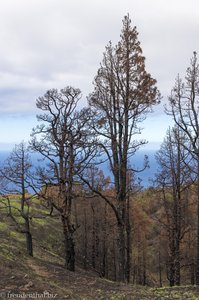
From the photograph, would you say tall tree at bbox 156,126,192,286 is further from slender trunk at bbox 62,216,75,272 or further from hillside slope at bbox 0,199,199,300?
hillside slope at bbox 0,199,199,300

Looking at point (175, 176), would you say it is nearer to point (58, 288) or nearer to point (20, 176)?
point (20, 176)

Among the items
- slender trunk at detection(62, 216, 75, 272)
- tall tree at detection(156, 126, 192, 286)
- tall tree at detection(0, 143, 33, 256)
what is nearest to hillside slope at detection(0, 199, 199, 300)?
slender trunk at detection(62, 216, 75, 272)

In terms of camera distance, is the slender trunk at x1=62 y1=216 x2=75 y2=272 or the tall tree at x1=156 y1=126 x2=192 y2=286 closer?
the slender trunk at x1=62 y1=216 x2=75 y2=272

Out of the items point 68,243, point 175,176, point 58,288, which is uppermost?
point 175,176

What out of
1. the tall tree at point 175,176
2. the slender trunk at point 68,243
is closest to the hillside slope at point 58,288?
the slender trunk at point 68,243

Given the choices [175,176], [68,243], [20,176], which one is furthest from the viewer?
[175,176]

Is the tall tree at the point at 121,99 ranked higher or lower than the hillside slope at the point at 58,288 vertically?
higher

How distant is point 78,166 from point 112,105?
562 cm

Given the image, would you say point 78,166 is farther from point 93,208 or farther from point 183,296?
point 93,208

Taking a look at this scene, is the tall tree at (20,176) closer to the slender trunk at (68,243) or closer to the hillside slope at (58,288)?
the slender trunk at (68,243)

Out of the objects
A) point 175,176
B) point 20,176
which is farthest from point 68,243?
point 175,176

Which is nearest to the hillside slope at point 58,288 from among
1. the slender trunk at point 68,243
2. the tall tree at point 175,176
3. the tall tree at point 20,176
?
the slender trunk at point 68,243

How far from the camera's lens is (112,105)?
64.8 ft

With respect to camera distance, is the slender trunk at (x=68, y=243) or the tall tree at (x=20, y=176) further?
the tall tree at (x=20, y=176)
